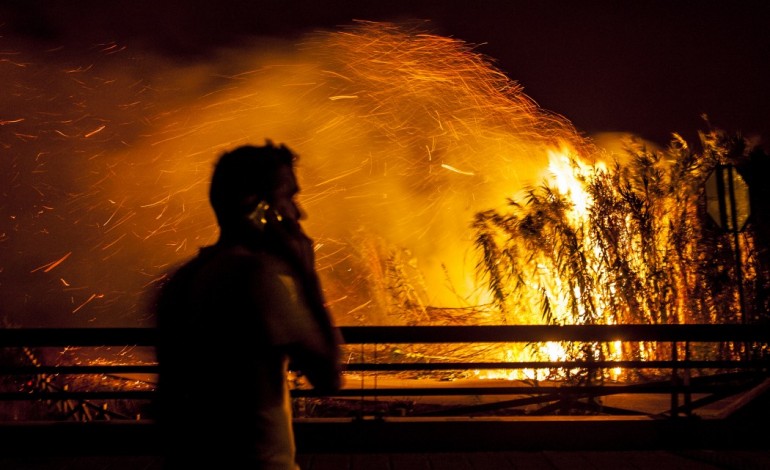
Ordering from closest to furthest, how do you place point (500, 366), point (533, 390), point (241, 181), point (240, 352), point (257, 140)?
point (240, 352) → point (241, 181) → point (533, 390) → point (500, 366) → point (257, 140)

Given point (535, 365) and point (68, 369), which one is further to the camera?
point (535, 365)

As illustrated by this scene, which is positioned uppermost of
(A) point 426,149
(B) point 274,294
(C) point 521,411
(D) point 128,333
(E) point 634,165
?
(A) point 426,149

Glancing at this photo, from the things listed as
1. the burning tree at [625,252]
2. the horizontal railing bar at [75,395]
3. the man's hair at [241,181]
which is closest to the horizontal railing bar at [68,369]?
the horizontal railing bar at [75,395]

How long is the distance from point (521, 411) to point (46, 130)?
11.9 m

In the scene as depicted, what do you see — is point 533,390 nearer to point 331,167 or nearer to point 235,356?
point 235,356

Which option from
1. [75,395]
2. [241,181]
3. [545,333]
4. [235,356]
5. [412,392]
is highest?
[241,181]

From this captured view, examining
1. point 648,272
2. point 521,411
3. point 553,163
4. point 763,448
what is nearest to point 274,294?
point 763,448

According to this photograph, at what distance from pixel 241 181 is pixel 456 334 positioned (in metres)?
3.46

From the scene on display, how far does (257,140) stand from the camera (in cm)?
1405

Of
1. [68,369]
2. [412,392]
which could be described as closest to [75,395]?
[68,369]

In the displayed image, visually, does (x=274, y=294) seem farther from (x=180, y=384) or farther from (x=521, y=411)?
(x=521, y=411)

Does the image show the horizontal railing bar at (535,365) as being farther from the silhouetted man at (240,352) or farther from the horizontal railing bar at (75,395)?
the silhouetted man at (240,352)

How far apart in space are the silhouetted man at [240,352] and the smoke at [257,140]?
11854 millimetres

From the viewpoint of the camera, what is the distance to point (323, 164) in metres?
15.2
